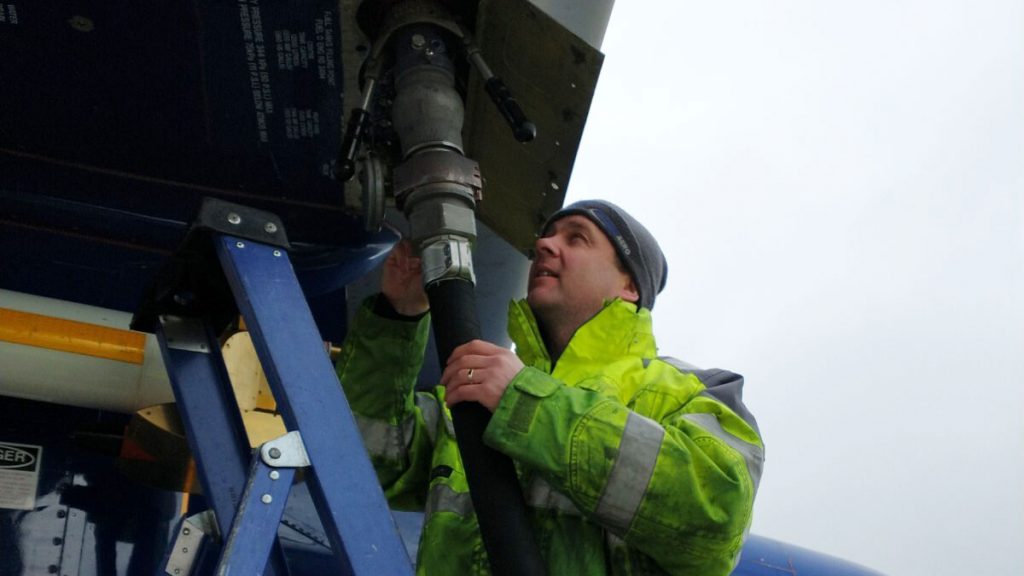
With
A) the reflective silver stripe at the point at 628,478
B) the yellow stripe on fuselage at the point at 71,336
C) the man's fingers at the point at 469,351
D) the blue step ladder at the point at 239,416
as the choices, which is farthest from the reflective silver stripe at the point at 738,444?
the yellow stripe on fuselage at the point at 71,336

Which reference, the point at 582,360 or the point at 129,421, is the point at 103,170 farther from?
the point at 582,360

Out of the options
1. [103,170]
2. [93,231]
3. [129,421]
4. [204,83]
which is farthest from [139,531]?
[204,83]

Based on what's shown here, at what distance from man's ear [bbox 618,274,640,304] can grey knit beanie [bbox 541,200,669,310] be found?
12 millimetres

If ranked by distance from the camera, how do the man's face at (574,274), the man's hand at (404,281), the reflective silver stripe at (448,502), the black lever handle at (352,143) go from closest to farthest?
the black lever handle at (352,143)
the reflective silver stripe at (448,502)
the man's hand at (404,281)
the man's face at (574,274)

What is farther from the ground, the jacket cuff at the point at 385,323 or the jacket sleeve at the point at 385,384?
the jacket cuff at the point at 385,323

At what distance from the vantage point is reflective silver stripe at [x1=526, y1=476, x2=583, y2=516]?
236 centimetres

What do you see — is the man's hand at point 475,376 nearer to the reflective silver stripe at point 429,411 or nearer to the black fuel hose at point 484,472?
the black fuel hose at point 484,472

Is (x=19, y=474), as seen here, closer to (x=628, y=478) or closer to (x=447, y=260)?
(x=447, y=260)

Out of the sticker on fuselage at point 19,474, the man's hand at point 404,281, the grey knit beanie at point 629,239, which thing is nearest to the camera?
the man's hand at point 404,281

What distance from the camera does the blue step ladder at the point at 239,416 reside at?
1.94 meters

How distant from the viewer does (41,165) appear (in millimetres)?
2738

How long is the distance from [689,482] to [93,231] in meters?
1.67

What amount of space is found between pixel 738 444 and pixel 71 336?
181cm

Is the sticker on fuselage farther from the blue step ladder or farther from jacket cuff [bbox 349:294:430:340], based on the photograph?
jacket cuff [bbox 349:294:430:340]
